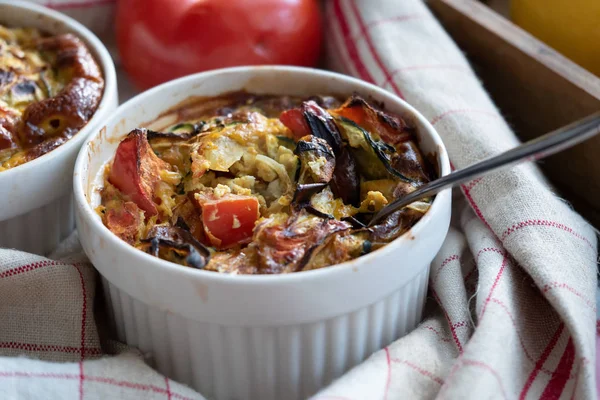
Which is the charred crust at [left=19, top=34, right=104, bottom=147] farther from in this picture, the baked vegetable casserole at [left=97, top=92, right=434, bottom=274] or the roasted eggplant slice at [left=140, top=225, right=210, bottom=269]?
the roasted eggplant slice at [left=140, top=225, right=210, bottom=269]

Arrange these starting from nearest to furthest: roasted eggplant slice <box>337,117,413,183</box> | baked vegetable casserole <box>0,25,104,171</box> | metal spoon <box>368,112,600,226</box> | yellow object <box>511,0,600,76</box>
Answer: metal spoon <box>368,112,600,226</box>, roasted eggplant slice <box>337,117,413,183</box>, baked vegetable casserole <box>0,25,104,171</box>, yellow object <box>511,0,600,76</box>

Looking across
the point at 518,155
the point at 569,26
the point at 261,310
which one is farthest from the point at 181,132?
the point at 569,26

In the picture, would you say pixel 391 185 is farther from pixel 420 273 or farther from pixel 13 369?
pixel 13 369

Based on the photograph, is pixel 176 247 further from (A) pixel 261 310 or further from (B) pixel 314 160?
(B) pixel 314 160

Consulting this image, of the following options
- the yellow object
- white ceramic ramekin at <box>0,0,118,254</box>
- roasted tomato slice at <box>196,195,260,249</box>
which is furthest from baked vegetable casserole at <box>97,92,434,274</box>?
the yellow object

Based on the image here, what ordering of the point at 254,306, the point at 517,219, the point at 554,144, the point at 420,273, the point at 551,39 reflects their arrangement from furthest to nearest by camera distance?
1. the point at 551,39
2. the point at 517,219
3. the point at 420,273
4. the point at 254,306
5. the point at 554,144

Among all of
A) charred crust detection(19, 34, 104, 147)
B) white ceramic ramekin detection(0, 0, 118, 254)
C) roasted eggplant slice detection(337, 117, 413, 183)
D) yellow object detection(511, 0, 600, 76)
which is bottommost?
white ceramic ramekin detection(0, 0, 118, 254)

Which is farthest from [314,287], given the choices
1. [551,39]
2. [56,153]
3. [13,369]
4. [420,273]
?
[551,39]
